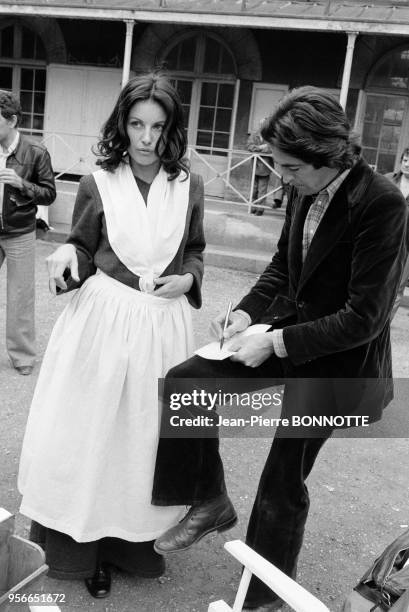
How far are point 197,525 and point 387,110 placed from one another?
450 inches

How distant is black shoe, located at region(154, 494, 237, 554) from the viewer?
7.77 feet

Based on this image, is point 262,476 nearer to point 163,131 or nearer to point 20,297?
point 163,131

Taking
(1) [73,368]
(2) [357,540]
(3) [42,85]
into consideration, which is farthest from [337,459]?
(3) [42,85]

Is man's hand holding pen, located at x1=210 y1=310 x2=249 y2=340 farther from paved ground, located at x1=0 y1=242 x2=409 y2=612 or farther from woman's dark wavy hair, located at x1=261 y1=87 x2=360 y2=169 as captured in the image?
paved ground, located at x1=0 y1=242 x2=409 y2=612

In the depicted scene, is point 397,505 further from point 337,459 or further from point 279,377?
point 279,377

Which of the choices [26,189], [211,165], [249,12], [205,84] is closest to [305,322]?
[26,189]

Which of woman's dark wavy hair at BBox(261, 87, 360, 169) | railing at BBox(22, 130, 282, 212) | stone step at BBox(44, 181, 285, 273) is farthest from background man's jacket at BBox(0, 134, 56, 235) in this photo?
railing at BBox(22, 130, 282, 212)

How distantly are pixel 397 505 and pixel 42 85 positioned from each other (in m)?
12.9

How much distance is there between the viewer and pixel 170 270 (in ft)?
8.13

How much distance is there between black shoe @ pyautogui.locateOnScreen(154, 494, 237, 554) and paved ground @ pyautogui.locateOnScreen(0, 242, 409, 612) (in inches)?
10.9

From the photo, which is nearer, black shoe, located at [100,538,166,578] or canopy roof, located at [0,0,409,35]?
black shoe, located at [100,538,166,578]

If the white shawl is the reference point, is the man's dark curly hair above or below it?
above

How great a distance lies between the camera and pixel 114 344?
2.34 meters

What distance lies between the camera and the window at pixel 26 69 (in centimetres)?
1377
